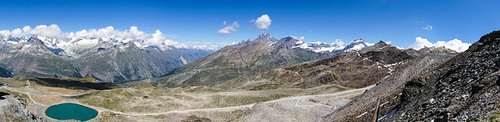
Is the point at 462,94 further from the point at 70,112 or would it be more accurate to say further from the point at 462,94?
the point at 70,112

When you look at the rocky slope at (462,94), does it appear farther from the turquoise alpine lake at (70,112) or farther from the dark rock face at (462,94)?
the turquoise alpine lake at (70,112)

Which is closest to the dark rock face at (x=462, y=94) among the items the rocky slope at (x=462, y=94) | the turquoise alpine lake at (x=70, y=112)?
the rocky slope at (x=462, y=94)

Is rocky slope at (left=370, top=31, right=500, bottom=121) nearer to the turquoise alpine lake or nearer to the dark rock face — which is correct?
the dark rock face

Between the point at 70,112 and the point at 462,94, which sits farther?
the point at 70,112

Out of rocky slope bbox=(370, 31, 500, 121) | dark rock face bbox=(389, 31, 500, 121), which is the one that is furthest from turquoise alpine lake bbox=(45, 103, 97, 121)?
rocky slope bbox=(370, 31, 500, 121)

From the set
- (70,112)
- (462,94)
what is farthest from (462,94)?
(70,112)

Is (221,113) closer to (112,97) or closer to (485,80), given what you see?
(112,97)

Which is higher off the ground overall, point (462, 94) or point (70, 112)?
point (462, 94)
